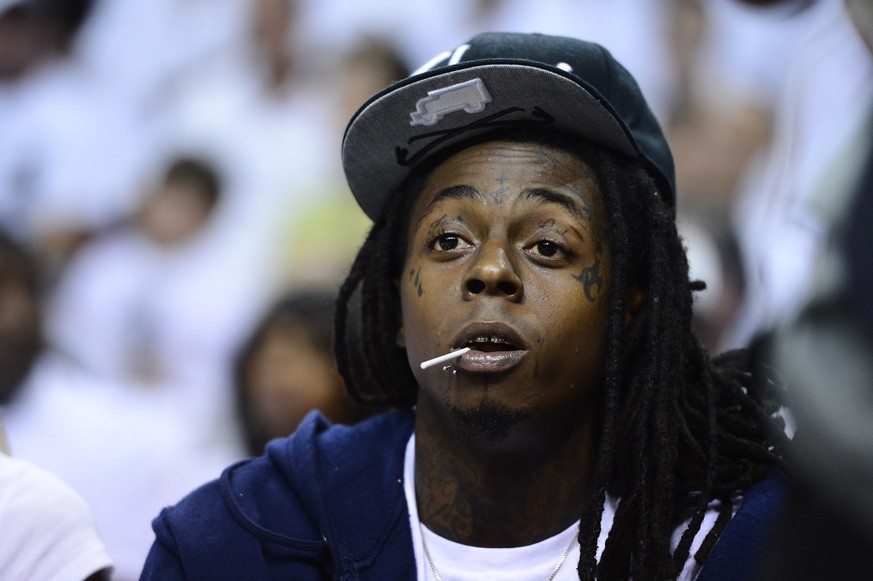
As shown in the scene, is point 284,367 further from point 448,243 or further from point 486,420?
point 486,420

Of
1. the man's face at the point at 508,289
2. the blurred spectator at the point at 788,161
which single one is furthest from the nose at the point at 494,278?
the blurred spectator at the point at 788,161

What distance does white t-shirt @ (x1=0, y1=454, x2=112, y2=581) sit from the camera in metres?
→ 2.15

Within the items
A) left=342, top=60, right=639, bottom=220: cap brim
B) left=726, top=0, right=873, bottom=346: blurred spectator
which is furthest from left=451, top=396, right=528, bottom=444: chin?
left=726, top=0, right=873, bottom=346: blurred spectator

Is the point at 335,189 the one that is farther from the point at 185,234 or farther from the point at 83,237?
the point at 83,237

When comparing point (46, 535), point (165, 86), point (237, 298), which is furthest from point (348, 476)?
point (165, 86)

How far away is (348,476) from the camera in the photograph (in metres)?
2.38

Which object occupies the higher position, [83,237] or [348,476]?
[83,237]

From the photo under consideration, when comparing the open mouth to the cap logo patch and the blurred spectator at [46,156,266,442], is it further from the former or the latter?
the blurred spectator at [46,156,266,442]

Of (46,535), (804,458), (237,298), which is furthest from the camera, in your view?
(237,298)

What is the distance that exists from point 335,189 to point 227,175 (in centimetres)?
37

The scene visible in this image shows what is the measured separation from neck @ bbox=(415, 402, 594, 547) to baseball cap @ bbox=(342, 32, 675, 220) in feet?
2.04

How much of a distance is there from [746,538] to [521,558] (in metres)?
0.45

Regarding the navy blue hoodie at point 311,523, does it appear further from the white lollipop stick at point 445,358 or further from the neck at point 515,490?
the white lollipop stick at point 445,358

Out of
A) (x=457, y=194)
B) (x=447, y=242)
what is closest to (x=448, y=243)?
(x=447, y=242)
